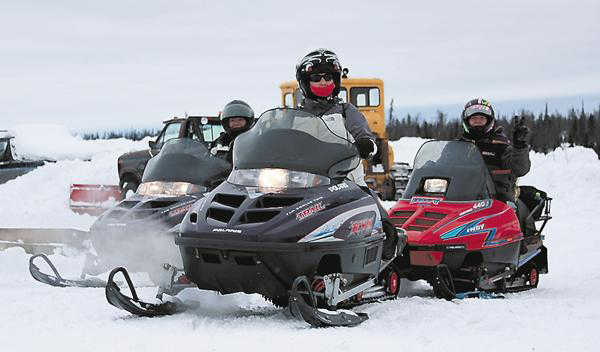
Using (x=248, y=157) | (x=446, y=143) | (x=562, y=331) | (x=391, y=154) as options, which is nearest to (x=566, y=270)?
(x=446, y=143)

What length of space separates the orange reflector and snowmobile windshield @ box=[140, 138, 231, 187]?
7.62 ft

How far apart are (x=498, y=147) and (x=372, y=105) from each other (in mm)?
11595

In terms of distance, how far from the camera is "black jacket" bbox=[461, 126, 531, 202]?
8922mm

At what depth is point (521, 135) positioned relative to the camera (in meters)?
8.84

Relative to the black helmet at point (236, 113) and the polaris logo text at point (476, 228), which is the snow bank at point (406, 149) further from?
the polaris logo text at point (476, 228)

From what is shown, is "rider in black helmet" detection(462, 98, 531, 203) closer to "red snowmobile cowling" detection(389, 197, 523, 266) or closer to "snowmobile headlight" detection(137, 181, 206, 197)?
"red snowmobile cowling" detection(389, 197, 523, 266)

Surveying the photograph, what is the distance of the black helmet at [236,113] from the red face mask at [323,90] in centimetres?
256

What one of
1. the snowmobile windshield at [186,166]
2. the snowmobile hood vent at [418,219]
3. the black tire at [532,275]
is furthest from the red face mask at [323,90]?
the black tire at [532,275]

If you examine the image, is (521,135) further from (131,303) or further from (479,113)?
(131,303)

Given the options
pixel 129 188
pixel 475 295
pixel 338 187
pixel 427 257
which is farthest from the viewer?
pixel 129 188

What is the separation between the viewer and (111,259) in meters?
8.57

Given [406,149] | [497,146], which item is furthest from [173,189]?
[406,149]

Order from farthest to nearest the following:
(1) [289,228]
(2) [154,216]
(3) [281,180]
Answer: (2) [154,216] → (3) [281,180] → (1) [289,228]

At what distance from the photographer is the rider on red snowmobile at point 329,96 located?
6.77 m
